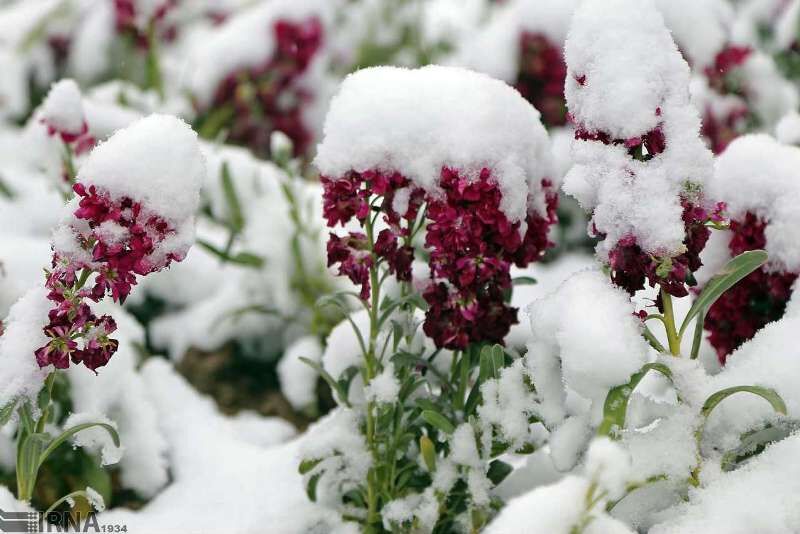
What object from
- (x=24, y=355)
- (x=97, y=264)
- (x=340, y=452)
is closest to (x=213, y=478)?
(x=340, y=452)

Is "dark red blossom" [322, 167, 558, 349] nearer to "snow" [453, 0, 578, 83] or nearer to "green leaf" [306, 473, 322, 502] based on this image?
"green leaf" [306, 473, 322, 502]

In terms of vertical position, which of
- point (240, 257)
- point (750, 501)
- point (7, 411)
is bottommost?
point (750, 501)

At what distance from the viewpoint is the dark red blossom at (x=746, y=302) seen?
4.76 ft

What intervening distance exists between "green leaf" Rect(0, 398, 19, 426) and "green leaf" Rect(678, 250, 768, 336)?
3.53ft

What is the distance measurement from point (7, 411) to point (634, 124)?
108 centimetres

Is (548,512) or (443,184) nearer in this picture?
(548,512)

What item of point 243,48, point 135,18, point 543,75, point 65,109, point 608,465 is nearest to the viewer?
point 608,465

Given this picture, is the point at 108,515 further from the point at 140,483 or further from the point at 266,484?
the point at 266,484

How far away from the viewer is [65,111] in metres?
1.70

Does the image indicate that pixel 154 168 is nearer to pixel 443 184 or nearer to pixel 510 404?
pixel 443 184

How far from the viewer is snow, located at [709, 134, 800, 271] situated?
141 cm

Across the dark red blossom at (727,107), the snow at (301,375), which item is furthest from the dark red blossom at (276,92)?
the dark red blossom at (727,107)

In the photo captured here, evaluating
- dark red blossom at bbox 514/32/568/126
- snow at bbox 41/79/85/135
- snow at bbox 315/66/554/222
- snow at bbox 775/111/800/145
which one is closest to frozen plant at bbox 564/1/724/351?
snow at bbox 315/66/554/222

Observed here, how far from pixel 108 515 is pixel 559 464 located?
102 cm
